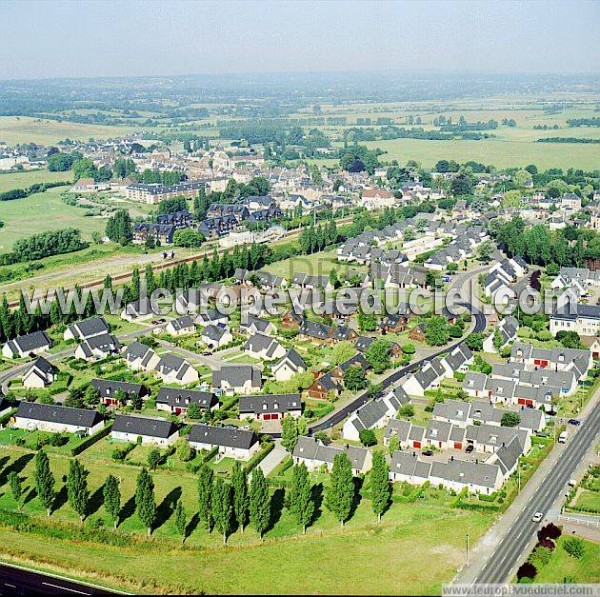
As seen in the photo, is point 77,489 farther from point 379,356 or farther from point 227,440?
point 379,356

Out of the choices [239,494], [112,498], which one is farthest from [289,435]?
[112,498]

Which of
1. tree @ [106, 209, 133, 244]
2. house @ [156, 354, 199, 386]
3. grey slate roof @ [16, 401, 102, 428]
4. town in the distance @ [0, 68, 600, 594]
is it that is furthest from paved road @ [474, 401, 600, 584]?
tree @ [106, 209, 133, 244]

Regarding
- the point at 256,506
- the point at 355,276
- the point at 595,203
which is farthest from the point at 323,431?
the point at 595,203

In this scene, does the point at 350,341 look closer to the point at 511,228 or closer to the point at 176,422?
the point at 176,422

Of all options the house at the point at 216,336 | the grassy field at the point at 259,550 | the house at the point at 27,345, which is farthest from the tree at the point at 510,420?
the house at the point at 27,345

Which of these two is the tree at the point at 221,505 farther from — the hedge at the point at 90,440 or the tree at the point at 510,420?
the tree at the point at 510,420

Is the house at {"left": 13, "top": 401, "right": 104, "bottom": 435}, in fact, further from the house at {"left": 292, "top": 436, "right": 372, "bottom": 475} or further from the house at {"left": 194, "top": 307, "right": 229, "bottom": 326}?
the house at {"left": 194, "top": 307, "right": 229, "bottom": 326}
